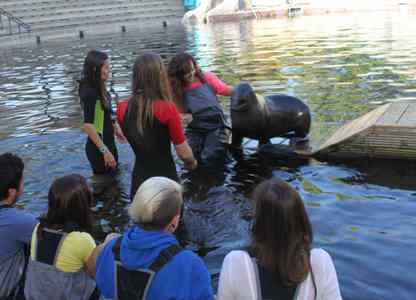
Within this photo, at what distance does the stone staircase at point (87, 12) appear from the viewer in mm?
37831

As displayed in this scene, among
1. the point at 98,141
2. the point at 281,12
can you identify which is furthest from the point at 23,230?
the point at 281,12

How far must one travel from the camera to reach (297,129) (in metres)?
7.91

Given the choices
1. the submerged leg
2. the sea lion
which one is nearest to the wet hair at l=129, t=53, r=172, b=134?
the sea lion

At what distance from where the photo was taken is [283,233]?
8.17 feet

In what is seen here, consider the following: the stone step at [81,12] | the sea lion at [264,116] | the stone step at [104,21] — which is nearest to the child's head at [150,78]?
the sea lion at [264,116]

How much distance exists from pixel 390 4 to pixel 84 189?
143 ft

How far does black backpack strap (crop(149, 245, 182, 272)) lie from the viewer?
270 centimetres

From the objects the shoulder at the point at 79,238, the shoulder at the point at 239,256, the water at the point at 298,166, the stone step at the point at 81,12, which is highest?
the stone step at the point at 81,12

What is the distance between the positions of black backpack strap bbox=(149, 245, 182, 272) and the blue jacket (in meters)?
0.01

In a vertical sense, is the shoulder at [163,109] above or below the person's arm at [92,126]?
above

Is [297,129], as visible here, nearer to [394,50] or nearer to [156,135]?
[156,135]

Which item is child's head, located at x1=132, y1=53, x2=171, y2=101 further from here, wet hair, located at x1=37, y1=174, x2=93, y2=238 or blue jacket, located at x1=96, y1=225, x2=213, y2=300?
blue jacket, located at x1=96, y1=225, x2=213, y2=300

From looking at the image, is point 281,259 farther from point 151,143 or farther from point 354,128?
point 354,128

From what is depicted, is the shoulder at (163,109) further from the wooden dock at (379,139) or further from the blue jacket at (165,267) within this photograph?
the wooden dock at (379,139)
